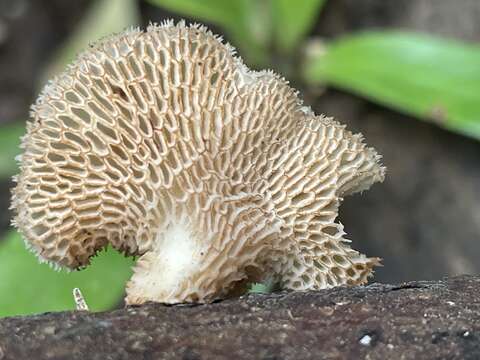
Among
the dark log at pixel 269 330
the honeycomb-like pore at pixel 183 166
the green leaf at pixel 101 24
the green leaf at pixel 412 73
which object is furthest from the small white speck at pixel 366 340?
the green leaf at pixel 101 24

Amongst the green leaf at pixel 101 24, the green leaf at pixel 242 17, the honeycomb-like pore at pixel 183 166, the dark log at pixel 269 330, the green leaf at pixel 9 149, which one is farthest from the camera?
the green leaf at pixel 101 24

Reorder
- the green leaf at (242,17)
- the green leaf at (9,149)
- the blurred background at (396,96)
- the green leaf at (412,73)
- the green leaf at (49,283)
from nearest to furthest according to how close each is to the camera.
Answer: the green leaf at (49,283)
the green leaf at (412,73)
the blurred background at (396,96)
the green leaf at (242,17)
the green leaf at (9,149)

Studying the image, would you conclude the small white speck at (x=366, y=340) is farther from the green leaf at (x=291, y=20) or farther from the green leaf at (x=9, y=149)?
the green leaf at (x=9, y=149)

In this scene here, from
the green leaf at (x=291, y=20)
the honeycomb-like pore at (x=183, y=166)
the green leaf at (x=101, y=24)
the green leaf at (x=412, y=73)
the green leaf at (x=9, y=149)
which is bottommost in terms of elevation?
the honeycomb-like pore at (x=183, y=166)

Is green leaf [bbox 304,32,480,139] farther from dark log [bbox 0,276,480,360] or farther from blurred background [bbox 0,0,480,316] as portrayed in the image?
dark log [bbox 0,276,480,360]

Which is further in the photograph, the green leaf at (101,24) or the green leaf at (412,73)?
the green leaf at (101,24)

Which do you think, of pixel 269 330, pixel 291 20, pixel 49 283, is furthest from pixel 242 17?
pixel 269 330
